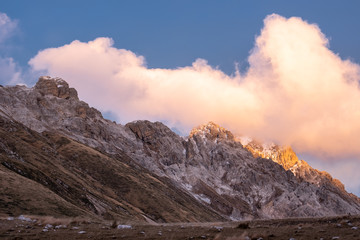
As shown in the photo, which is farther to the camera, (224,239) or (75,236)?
(75,236)

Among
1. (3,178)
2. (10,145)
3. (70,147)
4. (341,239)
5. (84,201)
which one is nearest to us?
(341,239)

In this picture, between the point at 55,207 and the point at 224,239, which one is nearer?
the point at 224,239

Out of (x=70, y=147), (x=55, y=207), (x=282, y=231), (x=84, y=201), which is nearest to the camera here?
(x=282, y=231)

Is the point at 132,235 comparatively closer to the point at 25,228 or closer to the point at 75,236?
the point at 75,236

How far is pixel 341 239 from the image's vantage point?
58.5ft

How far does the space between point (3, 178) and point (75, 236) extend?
117 feet

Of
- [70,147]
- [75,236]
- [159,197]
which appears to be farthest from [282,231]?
[70,147]

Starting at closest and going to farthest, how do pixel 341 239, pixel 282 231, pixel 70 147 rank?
pixel 341 239 < pixel 282 231 < pixel 70 147

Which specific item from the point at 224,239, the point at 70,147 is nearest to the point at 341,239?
the point at 224,239

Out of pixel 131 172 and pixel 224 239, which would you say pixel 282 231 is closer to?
pixel 224 239

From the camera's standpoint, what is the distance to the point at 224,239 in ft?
→ 66.1

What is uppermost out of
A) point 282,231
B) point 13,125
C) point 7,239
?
point 13,125

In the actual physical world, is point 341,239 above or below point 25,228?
above

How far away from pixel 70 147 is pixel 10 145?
71604mm
